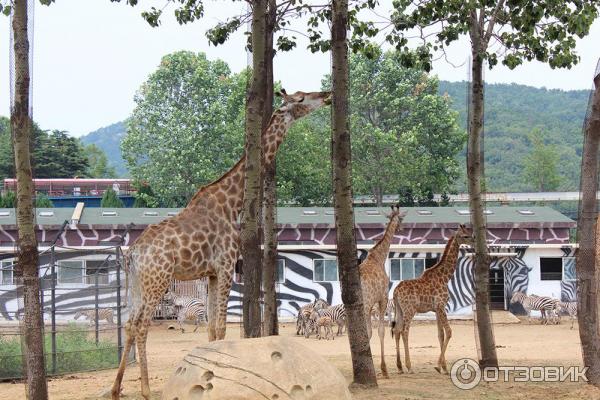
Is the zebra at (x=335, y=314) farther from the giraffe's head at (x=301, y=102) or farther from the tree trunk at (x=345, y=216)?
the tree trunk at (x=345, y=216)

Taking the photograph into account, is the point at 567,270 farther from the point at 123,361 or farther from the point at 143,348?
the point at 123,361

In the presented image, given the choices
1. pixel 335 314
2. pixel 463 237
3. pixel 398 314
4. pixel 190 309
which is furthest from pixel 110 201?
pixel 398 314

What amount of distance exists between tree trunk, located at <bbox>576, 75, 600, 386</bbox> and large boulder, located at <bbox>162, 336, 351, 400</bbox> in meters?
4.53

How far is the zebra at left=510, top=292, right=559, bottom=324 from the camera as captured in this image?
26.4 meters

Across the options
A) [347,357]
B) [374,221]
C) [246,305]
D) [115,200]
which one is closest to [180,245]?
[246,305]

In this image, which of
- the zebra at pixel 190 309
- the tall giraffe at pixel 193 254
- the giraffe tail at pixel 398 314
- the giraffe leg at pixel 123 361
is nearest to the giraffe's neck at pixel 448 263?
the giraffe tail at pixel 398 314

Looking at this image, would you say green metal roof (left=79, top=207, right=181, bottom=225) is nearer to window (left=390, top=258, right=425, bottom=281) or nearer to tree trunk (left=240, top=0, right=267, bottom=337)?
window (left=390, top=258, right=425, bottom=281)

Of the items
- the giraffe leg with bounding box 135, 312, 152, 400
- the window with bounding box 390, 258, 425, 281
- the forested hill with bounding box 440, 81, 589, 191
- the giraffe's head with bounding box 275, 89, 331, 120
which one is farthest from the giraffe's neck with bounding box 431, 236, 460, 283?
the forested hill with bounding box 440, 81, 589, 191

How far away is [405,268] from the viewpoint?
27.8 meters

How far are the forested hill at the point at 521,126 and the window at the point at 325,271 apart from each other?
37.6 m

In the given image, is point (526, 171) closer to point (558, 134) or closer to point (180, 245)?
point (558, 134)

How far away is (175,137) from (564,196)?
2535 centimetres

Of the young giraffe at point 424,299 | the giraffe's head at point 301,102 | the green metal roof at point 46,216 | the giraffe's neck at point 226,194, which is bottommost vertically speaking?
the young giraffe at point 424,299

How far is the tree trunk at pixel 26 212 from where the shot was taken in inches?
356
